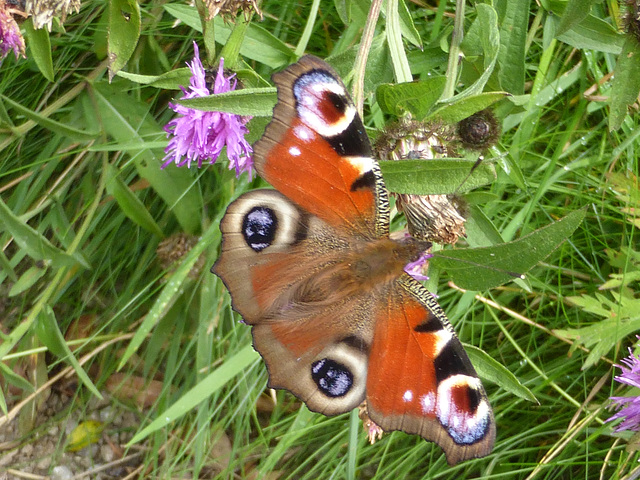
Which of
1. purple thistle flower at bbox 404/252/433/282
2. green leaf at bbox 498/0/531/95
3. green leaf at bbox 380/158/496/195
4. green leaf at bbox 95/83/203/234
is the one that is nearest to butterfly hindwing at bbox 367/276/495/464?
purple thistle flower at bbox 404/252/433/282

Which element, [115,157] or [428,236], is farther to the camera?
[115,157]

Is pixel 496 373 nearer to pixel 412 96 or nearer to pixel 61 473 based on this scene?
pixel 412 96

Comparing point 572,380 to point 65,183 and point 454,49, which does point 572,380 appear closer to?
point 454,49

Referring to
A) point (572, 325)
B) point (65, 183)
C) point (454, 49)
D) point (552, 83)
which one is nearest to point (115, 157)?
point (65, 183)

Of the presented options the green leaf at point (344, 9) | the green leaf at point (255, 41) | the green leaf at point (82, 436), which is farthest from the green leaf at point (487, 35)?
the green leaf at point (82, 436)

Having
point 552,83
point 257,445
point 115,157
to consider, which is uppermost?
point 552,83
